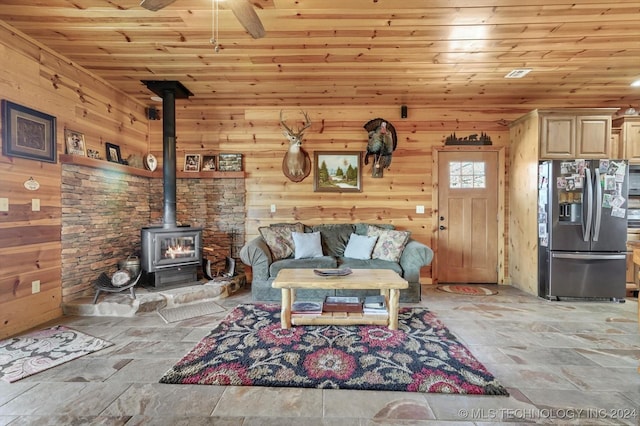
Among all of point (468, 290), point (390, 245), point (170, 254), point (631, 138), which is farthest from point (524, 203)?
point (170, 254)

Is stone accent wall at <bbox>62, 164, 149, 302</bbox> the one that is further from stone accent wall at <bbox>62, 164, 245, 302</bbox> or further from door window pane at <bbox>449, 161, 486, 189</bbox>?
door window pane at <bbox>449, 161, 486, 189</bbox>

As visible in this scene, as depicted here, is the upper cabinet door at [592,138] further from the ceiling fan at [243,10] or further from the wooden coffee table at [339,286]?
the ceiling fan at [243,10]

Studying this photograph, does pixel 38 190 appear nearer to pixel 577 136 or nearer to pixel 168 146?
pixel 168 146

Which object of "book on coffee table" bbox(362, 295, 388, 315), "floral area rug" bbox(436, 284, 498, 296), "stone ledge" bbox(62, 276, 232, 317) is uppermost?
"book on coffee table" bbox(362, 295, 388, 315)

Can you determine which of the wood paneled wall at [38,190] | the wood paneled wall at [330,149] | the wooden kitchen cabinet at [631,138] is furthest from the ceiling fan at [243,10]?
the wooden kitchen cabinet at [631,138]

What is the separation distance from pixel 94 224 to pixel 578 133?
19.7ft

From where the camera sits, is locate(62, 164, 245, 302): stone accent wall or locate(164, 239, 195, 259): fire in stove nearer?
locate(62, 164, 245, 302): stone accent wall

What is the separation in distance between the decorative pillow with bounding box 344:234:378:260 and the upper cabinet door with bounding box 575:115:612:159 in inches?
113

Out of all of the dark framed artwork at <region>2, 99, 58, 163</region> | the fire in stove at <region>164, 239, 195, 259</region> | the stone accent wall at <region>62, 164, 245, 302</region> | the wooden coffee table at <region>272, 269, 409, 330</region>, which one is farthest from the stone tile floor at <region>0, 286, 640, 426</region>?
the dark framed artwork at <region>2, 99, 58, 163</region>

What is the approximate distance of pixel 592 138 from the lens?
12.4 ft

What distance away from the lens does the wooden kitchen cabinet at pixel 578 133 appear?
3.76 metres

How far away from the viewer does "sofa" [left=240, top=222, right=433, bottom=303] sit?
3514mm

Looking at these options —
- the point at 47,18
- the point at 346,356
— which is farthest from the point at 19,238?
the point at 346,356

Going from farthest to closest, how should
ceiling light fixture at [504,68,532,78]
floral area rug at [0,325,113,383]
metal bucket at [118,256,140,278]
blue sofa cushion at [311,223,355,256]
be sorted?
1. blue sofa cushion at [311,223,355,256]
2. metal bucket at [118,256,140,278]
3. ceiling light fixture at [504,68,532,78]
4. floral area rug at [0,325,113,383]
